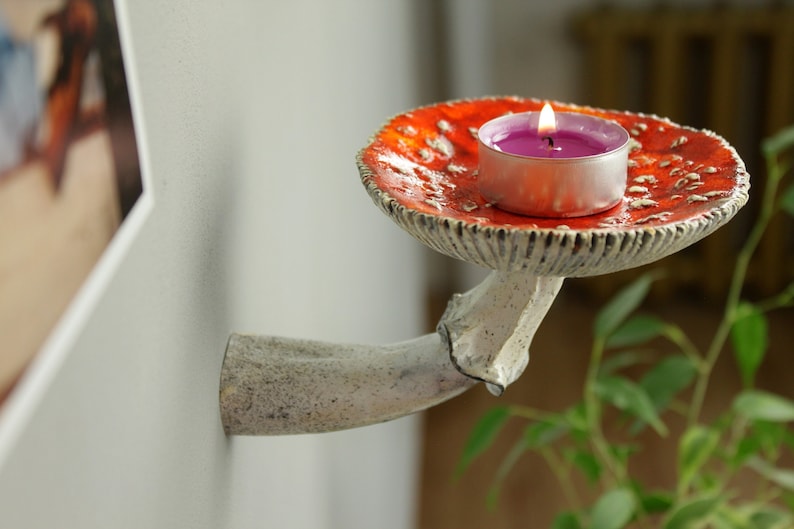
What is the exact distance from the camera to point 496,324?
1.49ft

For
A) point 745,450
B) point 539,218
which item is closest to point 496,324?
point 539,218

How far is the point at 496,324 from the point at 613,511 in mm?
618

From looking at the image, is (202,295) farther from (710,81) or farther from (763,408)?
(710,81)

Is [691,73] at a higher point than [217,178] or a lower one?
lower

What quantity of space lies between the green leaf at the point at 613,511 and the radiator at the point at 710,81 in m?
1.49

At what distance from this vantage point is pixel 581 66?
241 cm

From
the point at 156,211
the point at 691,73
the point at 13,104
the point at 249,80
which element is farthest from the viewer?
the point at 691,73

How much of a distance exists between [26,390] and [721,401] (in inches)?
80.8

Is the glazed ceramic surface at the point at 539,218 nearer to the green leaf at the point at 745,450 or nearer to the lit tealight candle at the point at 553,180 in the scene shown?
the lit tealight candle at the point at 553,180

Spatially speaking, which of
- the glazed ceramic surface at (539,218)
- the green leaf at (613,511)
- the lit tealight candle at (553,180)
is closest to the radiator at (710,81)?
the green leaf at (613,511)

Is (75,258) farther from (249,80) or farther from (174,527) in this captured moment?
(249,80)

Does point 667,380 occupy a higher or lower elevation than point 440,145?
lower

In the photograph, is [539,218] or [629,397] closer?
[539,218]

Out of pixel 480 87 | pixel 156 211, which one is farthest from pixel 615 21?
pixel 156 211
